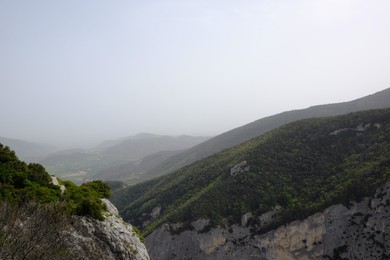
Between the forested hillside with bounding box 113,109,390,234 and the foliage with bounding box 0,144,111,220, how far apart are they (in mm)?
40988

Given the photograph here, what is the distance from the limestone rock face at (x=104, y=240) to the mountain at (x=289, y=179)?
39.0m

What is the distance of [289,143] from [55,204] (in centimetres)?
6231

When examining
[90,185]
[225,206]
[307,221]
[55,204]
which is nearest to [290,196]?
[307,221]

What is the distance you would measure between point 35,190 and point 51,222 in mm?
4188

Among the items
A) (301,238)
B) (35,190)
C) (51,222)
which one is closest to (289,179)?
(301,238)

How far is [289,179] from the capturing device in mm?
61469

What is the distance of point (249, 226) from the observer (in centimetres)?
5612

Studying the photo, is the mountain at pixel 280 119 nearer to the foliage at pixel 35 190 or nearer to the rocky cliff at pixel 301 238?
the rocky cliff at pixel 301 238

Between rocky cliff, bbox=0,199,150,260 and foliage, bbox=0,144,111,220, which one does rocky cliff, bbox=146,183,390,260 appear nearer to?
rocky cliff, bbox=0,199,150,260

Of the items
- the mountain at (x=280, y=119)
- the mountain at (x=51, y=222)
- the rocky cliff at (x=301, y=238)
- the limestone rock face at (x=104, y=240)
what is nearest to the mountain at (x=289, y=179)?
the rocky cliff at (x=301, y=238)

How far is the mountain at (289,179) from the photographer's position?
5334 centimetres

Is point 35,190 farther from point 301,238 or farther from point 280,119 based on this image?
point 280,119

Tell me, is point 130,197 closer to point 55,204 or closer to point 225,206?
point 225,206

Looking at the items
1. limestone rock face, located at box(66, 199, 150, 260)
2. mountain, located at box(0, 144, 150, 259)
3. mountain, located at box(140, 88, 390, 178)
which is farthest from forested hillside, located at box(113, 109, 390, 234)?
mountain, located at box(140, 88, 390, 178)
